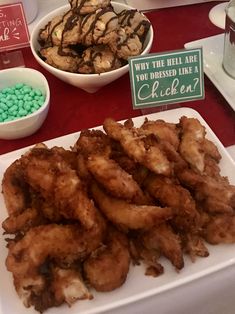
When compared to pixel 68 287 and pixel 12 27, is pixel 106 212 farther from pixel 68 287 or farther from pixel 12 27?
pixel 12 27

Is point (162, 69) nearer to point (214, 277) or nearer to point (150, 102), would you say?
point (150, 102)

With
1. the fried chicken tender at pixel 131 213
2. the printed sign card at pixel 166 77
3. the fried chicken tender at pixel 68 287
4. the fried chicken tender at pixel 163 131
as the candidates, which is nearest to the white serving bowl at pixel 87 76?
the printed sign card at pixel 166 77

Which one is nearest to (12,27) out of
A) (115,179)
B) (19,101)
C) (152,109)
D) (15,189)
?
(19,101)

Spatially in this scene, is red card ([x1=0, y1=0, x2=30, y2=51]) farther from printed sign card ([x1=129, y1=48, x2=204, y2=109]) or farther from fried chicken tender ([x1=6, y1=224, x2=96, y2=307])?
fried chicken tender ([x1=6, y1=224, x2=96, y2=307])

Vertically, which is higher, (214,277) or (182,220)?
(182,220)

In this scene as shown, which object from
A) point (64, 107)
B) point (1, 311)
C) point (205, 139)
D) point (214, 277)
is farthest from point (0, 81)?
point (214, 277)

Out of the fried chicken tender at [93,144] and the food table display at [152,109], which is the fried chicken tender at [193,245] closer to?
the food table display at [152,109]
